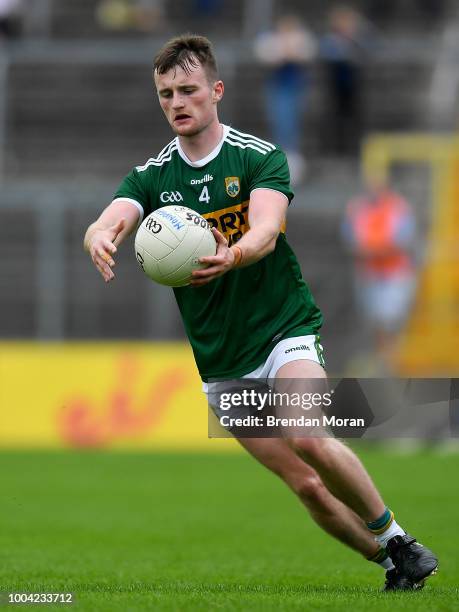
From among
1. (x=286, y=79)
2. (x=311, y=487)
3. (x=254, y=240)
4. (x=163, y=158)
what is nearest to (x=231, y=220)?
(x=163, y=158)

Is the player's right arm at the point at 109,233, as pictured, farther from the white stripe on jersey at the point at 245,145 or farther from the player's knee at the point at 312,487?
the player's knee at the point at 312,487

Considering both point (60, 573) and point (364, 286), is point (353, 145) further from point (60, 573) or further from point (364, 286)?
point (60, 573)

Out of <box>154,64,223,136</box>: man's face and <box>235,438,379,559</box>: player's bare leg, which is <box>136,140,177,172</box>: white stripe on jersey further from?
<box>235,438,379,559</box>: player's bare leg

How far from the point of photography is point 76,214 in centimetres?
1808

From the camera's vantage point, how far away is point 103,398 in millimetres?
17156

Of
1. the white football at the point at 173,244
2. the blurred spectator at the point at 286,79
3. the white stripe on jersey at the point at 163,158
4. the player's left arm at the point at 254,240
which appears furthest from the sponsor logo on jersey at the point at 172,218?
the blurred spectator at the point at 286,79

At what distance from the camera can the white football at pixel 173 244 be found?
20.8ft

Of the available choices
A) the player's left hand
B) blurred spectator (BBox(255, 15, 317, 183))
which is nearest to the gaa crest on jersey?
the player's left hand

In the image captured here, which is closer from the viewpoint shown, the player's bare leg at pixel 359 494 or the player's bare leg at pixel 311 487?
the player's bare leg at pixel 359 494

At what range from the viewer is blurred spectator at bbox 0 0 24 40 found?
2152 centimetres

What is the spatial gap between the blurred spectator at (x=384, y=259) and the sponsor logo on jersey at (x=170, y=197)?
35.8 feet

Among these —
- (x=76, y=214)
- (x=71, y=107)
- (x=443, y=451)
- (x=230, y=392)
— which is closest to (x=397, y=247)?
(x=443, y=451)

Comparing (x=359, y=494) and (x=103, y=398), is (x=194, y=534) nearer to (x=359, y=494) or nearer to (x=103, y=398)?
(x=359, y=494)

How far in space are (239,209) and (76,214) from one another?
11.2 meters
